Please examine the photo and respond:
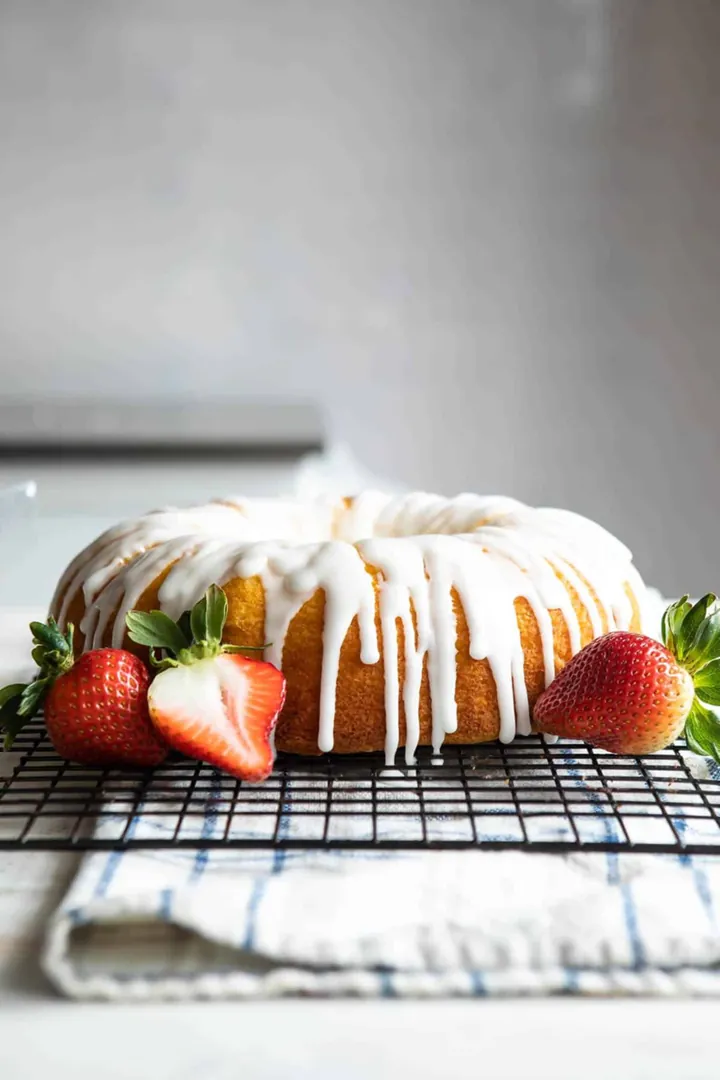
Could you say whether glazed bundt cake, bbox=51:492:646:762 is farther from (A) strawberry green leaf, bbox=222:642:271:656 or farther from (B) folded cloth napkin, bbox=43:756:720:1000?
(B) folded cloth napkin, bbox=43:756:720:1000

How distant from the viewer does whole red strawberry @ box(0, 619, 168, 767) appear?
959 mm

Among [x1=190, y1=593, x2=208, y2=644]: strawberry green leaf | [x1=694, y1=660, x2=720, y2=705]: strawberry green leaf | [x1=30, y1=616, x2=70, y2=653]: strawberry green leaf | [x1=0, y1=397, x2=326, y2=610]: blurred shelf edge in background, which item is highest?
[x1=190, y1=593, x2=208, y2=644]: strawberry green leaf

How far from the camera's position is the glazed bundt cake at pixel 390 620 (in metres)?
1.05

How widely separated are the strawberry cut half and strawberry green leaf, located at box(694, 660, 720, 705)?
371 mm

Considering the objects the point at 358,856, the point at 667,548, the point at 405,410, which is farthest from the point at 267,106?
the point at 358,856

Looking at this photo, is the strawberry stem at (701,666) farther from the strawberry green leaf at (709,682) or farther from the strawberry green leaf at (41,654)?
the strawberry green leaf at (41,654)

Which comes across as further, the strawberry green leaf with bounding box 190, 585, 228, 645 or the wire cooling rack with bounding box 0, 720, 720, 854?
the strawberry green leaf with bounding box 190, 585, 228, 645

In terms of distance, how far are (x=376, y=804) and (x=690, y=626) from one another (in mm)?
322

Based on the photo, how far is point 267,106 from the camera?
3.03 m

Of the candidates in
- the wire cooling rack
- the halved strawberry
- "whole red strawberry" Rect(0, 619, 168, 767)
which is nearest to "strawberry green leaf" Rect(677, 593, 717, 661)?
the wire cooling rack

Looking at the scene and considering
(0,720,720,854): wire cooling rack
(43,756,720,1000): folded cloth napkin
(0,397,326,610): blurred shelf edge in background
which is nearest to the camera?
(43,756,720,1000): folded cloth napkin

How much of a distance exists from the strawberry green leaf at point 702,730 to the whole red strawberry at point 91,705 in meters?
0.46

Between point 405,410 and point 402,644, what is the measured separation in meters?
2.17

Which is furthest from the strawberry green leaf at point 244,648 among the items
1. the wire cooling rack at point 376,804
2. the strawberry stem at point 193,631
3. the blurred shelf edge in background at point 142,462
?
the blurred shelf edge in background at point 142,462
